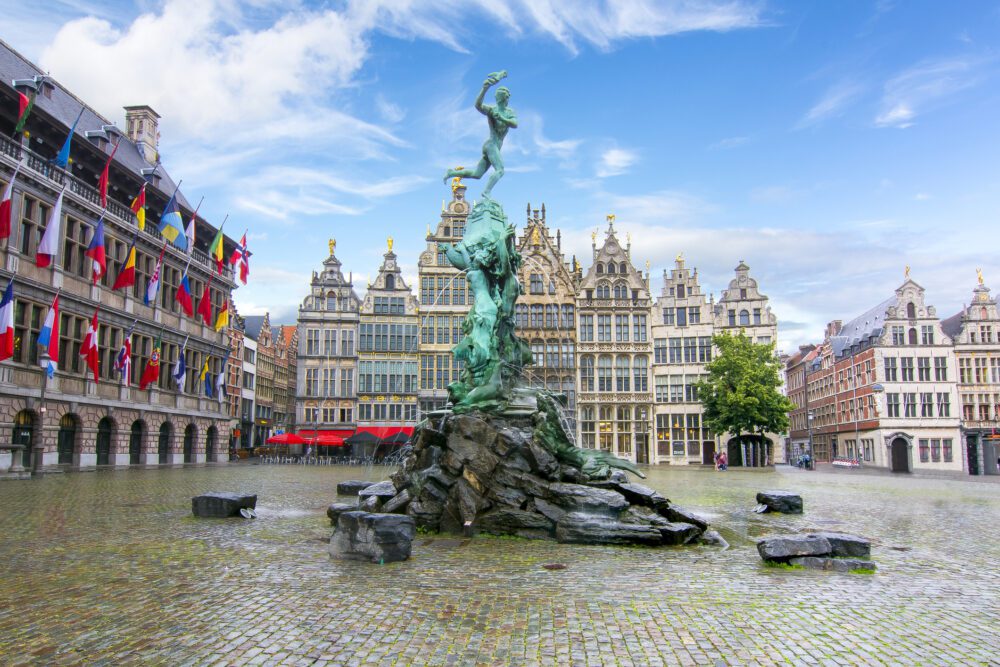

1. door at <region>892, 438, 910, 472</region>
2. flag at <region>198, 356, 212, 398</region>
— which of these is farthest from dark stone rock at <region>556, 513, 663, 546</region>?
door at <region>892, 438, 910, 472</region>

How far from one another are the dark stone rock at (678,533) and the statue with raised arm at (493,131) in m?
9.64

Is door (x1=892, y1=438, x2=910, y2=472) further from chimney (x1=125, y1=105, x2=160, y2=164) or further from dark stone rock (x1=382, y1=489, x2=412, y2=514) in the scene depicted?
chimney (x1=125, y1=105, x2=160, y2=164)

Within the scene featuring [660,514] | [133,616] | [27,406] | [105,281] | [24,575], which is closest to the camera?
[133,616]

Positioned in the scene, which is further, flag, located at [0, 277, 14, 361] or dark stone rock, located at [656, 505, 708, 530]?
flag, located at [0, 277, 14, 361]

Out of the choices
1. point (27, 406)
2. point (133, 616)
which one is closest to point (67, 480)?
point (27, 406)

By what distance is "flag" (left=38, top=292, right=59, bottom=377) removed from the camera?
28969 mm

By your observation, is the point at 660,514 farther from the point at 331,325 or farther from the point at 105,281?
the point at 331,325

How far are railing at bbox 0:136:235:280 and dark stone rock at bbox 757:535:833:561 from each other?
3270cm

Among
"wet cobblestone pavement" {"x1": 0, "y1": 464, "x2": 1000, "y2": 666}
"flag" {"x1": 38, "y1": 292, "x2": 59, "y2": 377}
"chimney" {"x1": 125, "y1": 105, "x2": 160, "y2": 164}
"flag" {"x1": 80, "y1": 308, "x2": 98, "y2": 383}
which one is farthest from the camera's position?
"chimney" {"x1": 125, "y1": 105, "x2": 160, "y2": 164}

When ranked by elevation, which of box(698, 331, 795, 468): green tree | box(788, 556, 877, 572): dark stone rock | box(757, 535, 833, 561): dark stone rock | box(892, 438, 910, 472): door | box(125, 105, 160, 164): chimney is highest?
box(125, 105, 160, 164): chimney

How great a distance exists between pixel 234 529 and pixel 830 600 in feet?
33.9

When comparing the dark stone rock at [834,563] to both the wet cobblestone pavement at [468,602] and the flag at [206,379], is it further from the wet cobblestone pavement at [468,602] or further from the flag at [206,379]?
the flag at [206,379]

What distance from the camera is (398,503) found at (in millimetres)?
14055

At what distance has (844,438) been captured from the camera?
232 feet
